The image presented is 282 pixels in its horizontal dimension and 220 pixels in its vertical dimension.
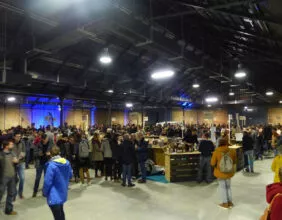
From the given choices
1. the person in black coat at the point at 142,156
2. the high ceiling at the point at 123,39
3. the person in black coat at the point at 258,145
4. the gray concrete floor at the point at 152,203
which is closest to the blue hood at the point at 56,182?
the gray concrete floor at the point at 152,203

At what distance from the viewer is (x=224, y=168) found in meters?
5.14

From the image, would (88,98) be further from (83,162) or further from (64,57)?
(83,162)

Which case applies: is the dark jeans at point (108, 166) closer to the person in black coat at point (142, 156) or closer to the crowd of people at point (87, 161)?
the crowd of people at point (87, 161)

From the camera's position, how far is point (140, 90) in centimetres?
1573

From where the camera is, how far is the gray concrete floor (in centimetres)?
494

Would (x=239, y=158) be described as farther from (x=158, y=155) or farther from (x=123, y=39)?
(x=123, y=39)

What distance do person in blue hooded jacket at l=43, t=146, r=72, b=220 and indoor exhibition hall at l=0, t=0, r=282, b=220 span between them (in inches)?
0.6

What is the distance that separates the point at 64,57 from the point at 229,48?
725cm

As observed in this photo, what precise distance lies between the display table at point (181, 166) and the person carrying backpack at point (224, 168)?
242 centimetres

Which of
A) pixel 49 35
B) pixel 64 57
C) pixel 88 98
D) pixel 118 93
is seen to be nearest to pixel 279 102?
pixel 118 93

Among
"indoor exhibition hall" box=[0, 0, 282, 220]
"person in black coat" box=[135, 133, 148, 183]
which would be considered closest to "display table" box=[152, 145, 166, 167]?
"indoor exhibition hall" box=[0, 0, 282, 220]

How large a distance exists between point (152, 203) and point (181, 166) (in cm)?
252

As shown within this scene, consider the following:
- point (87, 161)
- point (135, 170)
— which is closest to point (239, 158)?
point (135, 170)

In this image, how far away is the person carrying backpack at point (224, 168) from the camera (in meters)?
5.16
